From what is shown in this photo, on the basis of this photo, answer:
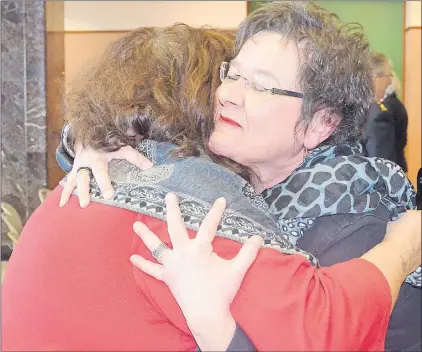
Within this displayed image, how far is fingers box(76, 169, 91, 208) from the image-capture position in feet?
3.36

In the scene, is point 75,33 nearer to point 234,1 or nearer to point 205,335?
point 234,1

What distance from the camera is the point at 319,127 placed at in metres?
1.42

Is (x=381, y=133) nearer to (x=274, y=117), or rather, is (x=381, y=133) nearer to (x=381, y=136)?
(x=381, y=136)

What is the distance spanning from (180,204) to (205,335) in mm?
226

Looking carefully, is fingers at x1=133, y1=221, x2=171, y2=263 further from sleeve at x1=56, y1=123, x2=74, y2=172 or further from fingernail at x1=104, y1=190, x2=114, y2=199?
sleeve at x1=56, y1=123, x2=74, y2=172

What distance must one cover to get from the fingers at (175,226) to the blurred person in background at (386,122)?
2.44 m

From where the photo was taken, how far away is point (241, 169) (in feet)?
4.57

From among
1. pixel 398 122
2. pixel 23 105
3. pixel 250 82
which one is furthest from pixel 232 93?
pixel 398 122

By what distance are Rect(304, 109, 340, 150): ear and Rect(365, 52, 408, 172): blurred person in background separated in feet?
6.08

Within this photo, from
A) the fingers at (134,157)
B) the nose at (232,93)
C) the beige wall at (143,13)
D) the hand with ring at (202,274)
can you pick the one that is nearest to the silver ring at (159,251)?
the hand with ring at (202,274)

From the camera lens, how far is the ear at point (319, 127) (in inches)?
55.4

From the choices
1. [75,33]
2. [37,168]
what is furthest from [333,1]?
[37,168]

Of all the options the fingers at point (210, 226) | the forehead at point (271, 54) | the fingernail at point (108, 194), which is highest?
the forehead at point (271, 54)

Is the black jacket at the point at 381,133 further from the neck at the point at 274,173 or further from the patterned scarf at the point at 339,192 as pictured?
the patterned scarf at the point at 339,192
